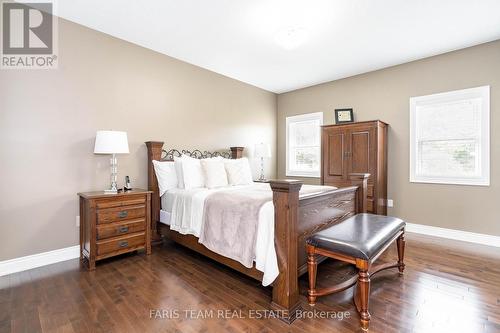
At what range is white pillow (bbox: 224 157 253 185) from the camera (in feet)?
12.0

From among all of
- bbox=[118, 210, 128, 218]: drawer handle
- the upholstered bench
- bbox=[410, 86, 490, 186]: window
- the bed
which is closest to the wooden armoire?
bbox=[410, 86, 490, 186]: window

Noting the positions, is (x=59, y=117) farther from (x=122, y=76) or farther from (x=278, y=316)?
(x=278, y=316)

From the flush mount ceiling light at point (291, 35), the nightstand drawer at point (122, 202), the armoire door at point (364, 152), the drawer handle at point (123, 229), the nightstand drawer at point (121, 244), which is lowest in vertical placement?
the nightstand drawer at point (121, 244)

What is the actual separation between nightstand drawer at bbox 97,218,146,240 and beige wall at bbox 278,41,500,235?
3966 millimetres

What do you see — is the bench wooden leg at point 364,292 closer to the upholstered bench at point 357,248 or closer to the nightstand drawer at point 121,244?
the upholstered bench at point 357,248

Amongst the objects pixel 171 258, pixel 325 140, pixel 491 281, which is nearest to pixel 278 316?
pixel 171 258


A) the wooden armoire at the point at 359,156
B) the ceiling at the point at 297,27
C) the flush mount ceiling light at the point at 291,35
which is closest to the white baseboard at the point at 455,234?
the wooden armoire at the point at 359,156

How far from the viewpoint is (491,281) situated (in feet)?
7.65

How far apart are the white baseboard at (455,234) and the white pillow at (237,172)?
283 cm

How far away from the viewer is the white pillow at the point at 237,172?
3645mm

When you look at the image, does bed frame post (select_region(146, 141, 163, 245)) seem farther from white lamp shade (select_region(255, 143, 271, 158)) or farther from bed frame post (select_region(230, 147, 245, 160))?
white lamp shade (select_region(255, 143, 271, 158))

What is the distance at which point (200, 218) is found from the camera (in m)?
2.62

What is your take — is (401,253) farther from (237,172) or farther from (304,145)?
(304,145)

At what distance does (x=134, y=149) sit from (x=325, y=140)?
A: 3.20m
